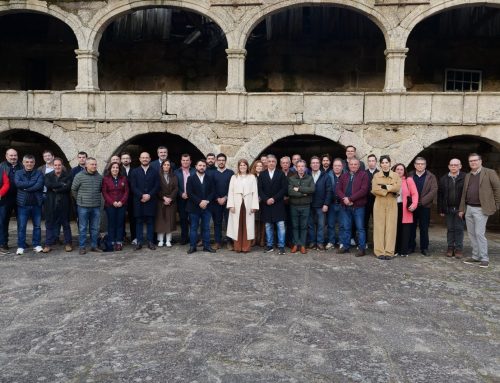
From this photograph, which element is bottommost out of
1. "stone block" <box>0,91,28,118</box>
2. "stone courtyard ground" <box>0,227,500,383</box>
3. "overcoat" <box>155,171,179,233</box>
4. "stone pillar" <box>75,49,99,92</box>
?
"stone courtyard ground" <box>0,227,500,383</box>

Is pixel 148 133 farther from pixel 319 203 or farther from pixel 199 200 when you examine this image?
pixel 319 203

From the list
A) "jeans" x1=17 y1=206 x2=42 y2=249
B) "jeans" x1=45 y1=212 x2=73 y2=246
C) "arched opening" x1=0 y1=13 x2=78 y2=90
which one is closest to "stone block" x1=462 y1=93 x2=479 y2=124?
"jeans" x1=45 y1=212 x2=73 y2=246

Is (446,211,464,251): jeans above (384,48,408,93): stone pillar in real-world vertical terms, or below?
below

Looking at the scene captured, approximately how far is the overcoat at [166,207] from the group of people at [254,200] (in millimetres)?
20

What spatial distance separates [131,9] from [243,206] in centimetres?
598

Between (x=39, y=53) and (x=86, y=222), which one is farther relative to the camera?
(x=39, y=53)

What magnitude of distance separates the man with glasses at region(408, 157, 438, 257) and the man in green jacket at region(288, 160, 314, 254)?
6.49ft

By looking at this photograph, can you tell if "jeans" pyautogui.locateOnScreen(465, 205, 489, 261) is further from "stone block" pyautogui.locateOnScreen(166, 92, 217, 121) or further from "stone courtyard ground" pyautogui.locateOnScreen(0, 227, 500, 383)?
"stone block" pyautogui.locateOnScreen(166, 92, 217, 121)

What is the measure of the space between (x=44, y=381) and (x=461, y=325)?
4.31 m

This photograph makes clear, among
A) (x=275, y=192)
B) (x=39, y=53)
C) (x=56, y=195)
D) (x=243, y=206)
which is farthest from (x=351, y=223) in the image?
(x=39, y=53)

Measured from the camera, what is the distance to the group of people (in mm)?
7965

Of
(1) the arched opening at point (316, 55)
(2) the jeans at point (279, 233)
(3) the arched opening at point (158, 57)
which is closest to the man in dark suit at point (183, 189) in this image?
(2) the jeans at point (279, 233)

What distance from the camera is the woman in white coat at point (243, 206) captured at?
324 inches

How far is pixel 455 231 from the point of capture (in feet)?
27.1
